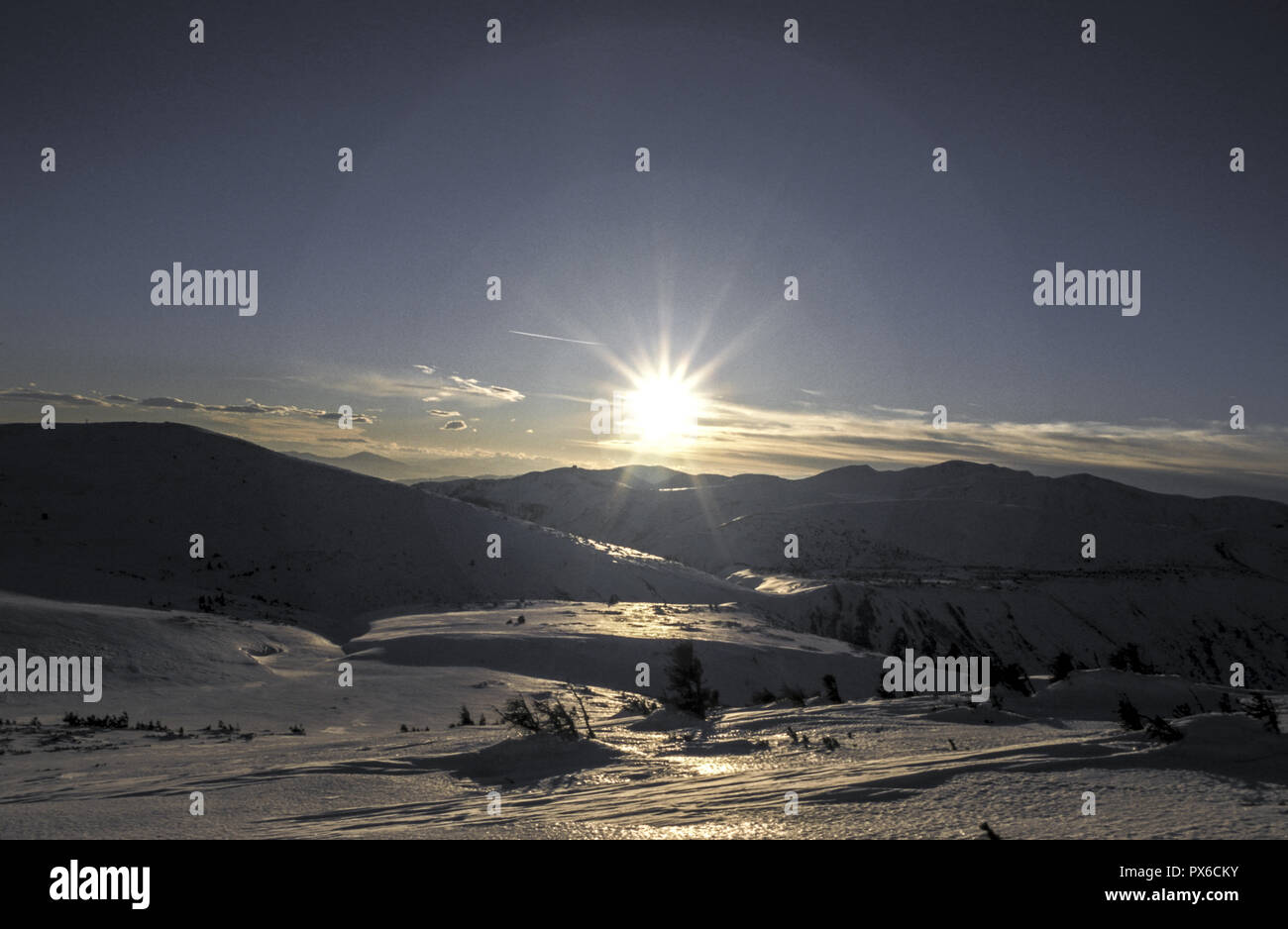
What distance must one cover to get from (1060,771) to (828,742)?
9.32 ft

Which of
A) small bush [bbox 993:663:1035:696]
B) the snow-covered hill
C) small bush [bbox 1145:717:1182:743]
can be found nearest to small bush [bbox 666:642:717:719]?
small bush [bbox 993:663:1035:696]

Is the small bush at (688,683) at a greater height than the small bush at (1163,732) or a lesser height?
lesser

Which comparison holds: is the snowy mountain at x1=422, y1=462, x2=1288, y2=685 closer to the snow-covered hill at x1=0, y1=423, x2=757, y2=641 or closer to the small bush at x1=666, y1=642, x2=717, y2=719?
the small bush at x1=666, y1=642, x2=717, y2=719

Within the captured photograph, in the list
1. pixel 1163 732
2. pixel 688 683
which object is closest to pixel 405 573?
pixel 688 683

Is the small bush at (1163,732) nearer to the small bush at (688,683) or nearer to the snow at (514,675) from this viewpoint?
the snow at (514,675)

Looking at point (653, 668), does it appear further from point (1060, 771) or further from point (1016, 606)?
point (1016, 606)

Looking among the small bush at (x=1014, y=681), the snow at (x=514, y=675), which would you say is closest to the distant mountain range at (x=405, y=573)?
the snow at (x=514, y=675)

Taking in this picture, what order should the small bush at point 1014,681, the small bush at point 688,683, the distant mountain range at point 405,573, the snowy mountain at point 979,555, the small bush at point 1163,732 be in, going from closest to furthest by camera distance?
1. the small bush at point 1163,732
2. the small bush at point 1014,681
3. the small bush at point 688,683
4. the distant mountain range at point 405,573
5. the snowy mountain at point 979,555

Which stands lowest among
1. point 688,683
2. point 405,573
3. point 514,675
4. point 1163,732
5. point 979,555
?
point 979,555

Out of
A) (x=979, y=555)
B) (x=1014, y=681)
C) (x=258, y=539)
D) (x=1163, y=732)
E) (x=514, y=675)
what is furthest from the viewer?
(x=979, y=555)

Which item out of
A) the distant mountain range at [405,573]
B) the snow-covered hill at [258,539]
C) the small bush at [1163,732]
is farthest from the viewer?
the distant mountain range at [405,573]

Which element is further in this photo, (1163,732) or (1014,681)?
(1014,681)

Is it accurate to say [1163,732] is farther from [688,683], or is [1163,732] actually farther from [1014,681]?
[688,683]

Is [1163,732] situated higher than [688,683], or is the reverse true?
[1163,732]
